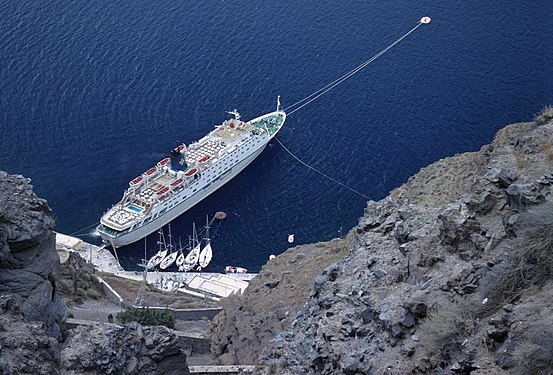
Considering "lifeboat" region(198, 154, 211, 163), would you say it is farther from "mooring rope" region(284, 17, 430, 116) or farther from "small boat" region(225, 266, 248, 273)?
"small boat" region(225, 266, 248, 273)

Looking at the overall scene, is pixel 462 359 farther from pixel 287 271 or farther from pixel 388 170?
pixel 388 170

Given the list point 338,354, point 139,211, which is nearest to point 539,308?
point 338,354

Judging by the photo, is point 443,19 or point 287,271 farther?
point 443,19

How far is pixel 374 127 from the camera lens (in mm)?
61812

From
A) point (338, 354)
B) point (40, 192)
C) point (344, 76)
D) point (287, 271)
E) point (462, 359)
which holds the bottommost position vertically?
point (462, 359)

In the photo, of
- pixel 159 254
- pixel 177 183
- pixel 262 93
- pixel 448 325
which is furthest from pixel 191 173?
pixel 448 325

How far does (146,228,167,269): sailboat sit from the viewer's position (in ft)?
168

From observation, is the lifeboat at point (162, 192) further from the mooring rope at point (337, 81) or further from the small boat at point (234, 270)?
the mooring rope at point (337, 81)

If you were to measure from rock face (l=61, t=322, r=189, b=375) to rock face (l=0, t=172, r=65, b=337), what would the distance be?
5.59 ft

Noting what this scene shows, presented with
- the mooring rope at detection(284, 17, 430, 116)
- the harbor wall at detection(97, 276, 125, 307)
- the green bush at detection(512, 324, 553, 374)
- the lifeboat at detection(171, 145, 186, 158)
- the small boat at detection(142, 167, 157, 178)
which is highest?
the mooring rope at detection(284, 17, 430, 116)

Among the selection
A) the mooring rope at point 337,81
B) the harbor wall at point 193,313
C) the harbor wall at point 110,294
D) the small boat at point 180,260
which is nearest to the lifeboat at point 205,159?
the mooring rope at point 337,81

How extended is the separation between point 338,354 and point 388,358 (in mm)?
1771

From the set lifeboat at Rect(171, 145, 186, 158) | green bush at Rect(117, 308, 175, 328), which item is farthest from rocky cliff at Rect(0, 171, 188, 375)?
lifeboat at Rect(171, 145, 186, 158)

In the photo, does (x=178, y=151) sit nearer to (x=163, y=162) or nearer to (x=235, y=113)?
(x=163, y=162)
